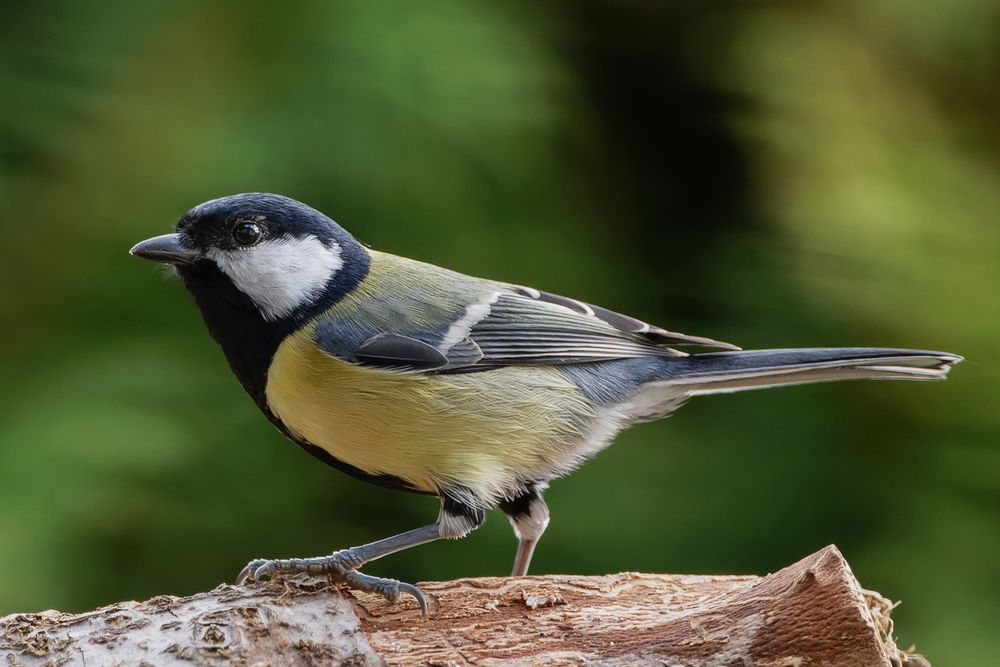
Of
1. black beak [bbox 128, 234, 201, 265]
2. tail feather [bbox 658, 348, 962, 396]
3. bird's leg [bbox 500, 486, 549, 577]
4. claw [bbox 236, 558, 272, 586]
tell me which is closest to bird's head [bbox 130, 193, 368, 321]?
black beak [bbox 128, 234, 201, 265]

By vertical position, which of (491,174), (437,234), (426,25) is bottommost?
(437,234)

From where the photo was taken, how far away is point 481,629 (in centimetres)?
195

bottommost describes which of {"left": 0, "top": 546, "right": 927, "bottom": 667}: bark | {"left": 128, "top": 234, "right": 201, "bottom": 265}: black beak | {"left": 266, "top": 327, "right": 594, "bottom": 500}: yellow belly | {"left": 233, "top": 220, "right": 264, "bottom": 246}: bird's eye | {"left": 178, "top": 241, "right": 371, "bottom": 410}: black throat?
{"left": 0, "top": 546, "right": 927, "bottom": 667}: bark

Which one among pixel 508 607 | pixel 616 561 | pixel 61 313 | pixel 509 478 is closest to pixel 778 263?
pixel 616 561

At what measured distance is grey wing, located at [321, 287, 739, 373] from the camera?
2.23 meters

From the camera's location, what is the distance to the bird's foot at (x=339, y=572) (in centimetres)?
195

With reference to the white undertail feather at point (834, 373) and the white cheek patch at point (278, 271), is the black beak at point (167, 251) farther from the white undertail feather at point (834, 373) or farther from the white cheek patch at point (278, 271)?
the white undertail feather at point (834, 373)

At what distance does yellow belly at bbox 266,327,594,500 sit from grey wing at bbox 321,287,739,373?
0.04 m

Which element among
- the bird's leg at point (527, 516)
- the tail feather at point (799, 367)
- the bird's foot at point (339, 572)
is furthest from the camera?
the bird's leg at point (527, 516)

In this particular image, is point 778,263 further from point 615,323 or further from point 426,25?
point 426,25

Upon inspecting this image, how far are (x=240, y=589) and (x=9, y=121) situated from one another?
1656 mm

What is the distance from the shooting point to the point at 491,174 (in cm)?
296

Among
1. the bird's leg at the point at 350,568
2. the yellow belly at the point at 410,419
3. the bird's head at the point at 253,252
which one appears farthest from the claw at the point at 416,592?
the bird's head at the point at 253,252

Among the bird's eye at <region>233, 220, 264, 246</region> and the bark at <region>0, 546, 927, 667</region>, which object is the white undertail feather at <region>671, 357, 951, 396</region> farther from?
the bird's eye at <region>233, 220, 264, 246</region>
